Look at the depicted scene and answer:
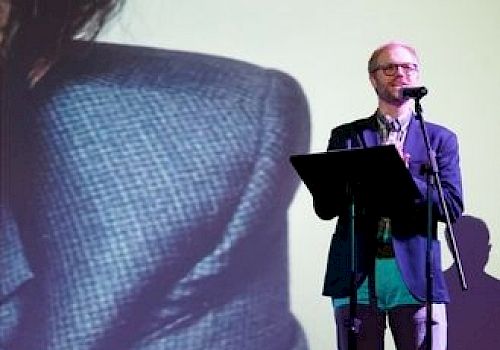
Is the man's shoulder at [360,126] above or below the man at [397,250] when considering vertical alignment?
above

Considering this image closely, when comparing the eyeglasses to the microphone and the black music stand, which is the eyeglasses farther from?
the black music stand

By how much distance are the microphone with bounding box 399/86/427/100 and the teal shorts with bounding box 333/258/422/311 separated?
488 millimetres

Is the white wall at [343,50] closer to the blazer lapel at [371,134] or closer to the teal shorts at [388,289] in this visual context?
the blazer lapel at [371,134]

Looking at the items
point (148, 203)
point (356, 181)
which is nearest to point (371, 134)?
point (356, 181)

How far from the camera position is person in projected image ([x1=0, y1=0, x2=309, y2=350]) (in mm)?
3055

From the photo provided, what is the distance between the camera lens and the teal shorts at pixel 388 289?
2566 mm

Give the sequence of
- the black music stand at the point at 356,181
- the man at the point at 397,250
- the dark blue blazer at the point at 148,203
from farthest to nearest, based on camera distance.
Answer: the dark blue blazer at the point at 148,203, the man at the point at 397,250, the black music stand at the point at 356,181

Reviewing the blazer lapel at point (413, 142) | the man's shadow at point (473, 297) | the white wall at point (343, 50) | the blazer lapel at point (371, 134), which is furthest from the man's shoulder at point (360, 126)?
the man's shadow at point (473, 297)

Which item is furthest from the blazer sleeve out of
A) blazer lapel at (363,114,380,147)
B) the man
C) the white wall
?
the white wall

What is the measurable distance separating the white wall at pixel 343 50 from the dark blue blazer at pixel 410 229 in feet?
1.92

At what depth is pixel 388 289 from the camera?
258 cm

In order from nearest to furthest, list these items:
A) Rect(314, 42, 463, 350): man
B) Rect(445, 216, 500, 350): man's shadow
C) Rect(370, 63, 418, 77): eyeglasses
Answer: Rect(314, 42, 463, 350): man, Rect(370, 63, 418, 77): eyeglasses, Rect(445, 216, 500, 350): man's shadow

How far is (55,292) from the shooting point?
3.04 meters

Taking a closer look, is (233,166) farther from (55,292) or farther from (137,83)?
(55,292)
